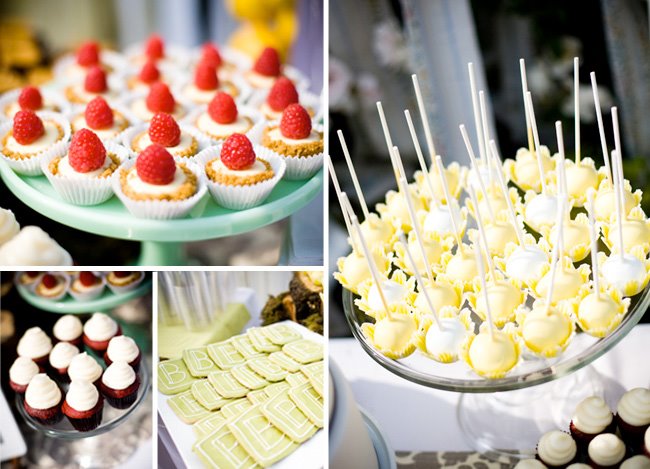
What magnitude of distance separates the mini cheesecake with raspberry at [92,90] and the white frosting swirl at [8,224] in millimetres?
312

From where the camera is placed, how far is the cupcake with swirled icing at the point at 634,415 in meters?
0.96

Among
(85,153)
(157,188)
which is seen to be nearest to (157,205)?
(157,188)

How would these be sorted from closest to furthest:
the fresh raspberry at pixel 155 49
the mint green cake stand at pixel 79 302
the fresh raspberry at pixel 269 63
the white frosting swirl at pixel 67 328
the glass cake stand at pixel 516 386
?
1. the glass cake stand at pixel 516 386
2. the mint green cake stand at pixel 79 302
3. the white frosting swirl at pixel 67 328
4. the fresh raspberry at pixel 269 63
5. the fresh raspberry at pixel 155 49

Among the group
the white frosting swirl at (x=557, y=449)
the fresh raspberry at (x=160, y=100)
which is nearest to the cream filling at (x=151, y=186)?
the fresh raspberry at (x=160, y=100)

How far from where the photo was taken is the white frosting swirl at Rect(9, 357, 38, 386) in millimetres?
1167

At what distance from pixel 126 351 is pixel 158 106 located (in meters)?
0.39

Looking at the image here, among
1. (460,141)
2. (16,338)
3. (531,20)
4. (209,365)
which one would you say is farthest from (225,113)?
(531,20)

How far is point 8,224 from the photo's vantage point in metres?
1.00

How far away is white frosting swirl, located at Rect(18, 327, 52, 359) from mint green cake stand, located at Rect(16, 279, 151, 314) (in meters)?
0.05

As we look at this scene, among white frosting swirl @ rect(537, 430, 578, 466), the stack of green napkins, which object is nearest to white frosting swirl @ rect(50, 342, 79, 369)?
the stack of green napkins

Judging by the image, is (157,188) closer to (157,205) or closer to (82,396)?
(157,205)

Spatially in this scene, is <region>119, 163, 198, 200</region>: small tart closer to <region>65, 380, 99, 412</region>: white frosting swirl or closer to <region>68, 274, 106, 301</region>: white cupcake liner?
<region>68, 274, 106, 301</region>: white cupcake liner

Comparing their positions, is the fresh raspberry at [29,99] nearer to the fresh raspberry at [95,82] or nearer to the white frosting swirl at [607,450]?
the fresh raspberry at [95,82]

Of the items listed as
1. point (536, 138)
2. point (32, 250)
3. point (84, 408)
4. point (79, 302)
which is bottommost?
point (84, 408)
